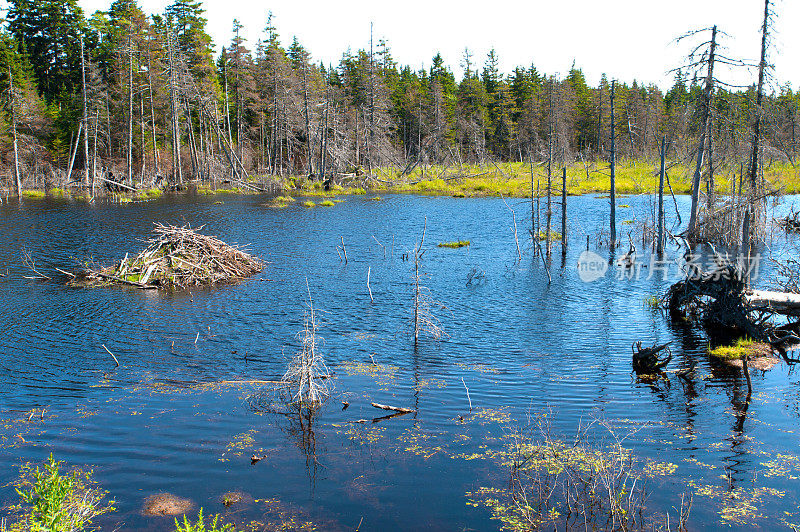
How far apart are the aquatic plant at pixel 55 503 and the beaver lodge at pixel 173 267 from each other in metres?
14.5

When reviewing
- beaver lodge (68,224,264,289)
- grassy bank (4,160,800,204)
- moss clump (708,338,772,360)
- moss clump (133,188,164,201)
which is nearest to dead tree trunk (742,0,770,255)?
moss clump (708,338,772,360)

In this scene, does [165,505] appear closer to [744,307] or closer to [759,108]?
[744,307]

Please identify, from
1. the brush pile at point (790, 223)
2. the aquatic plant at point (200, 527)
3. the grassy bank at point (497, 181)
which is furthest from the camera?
the grassy bank at point (497, 181)

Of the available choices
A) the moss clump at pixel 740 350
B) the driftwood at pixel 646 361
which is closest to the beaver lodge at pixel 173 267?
the driftwood at pixel 646 361

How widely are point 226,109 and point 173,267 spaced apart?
54340mm

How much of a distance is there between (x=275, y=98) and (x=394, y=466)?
2651 inches

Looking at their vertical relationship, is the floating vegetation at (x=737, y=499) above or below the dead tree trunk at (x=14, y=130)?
below

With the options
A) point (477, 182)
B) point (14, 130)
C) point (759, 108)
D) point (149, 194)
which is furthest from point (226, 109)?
point (759, 108)

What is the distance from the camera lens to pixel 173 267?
22734mm

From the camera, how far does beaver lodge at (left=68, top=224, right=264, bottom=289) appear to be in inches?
876

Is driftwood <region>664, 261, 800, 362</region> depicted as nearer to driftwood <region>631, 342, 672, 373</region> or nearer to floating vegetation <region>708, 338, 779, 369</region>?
floating vegetation <region>708, 338, 779, 369</region>

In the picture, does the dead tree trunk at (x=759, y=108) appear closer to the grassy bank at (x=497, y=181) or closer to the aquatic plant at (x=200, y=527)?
the aquatic plant at (x=200, y=527)

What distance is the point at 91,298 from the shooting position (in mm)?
20156

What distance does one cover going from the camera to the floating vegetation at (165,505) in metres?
7.57
